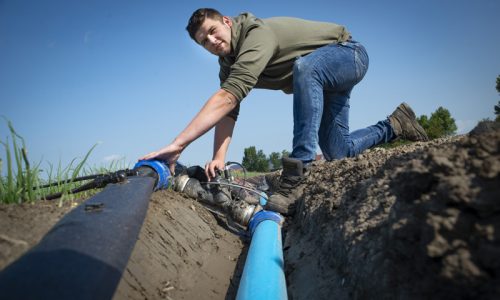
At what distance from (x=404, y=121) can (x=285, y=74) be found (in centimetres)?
156

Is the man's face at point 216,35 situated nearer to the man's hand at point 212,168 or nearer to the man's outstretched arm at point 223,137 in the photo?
the man's outstretched arm at point 223,137

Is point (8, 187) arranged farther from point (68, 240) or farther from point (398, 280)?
point (398, 280)

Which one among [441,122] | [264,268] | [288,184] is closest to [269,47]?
[288,184]

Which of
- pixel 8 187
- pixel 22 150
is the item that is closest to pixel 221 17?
pixel 22 150

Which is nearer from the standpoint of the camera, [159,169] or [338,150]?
[159,169]

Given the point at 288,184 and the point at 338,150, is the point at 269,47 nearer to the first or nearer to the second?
the point at 288,184

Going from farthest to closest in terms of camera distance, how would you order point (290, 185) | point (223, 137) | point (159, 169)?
point (223, 137) < point (290, 185) < point (159, 169)

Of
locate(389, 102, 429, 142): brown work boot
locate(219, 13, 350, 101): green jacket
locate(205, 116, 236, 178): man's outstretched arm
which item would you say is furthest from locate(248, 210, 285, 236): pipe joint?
locate(389, 102, 429, 142): brown work boot

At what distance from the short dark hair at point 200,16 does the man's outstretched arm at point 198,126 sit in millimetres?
688

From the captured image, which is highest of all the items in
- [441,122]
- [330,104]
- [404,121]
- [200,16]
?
[441,122]

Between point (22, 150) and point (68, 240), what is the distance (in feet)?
3.29

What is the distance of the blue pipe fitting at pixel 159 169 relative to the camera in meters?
2.19

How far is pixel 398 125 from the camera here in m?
3.58

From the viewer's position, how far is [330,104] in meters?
3.38
